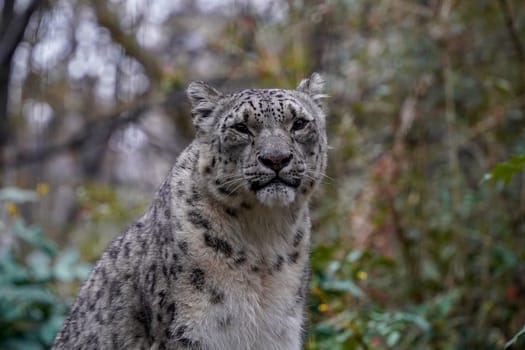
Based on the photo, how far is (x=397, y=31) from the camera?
25.4 feet

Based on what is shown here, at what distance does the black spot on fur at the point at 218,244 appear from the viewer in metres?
4.21

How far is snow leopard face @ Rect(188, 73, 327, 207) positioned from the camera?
4.04 meters

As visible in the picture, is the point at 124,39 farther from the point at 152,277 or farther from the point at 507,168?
the point at 507,168

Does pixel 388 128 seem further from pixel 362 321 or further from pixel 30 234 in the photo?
pixel 30 234

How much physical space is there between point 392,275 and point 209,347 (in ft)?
11.9

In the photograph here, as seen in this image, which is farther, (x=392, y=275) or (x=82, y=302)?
(x=392, y=275)

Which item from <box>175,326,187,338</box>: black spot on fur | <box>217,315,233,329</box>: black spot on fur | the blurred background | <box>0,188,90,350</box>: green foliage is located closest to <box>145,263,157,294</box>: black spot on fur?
<box>175,326,187,338</box>: black spot on fur

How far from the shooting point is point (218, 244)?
4.23 m

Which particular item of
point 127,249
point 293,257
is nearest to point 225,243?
point 293,257

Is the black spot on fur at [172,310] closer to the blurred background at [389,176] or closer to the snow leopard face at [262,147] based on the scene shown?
the snow leopard face at [262,147]

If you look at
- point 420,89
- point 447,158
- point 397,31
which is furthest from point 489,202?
point 397,31

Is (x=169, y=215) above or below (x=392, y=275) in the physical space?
above

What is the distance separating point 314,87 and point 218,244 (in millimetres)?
1201

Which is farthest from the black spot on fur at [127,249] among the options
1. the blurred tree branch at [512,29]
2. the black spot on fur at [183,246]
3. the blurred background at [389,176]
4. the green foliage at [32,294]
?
the blurred tree branch at [512,29]
